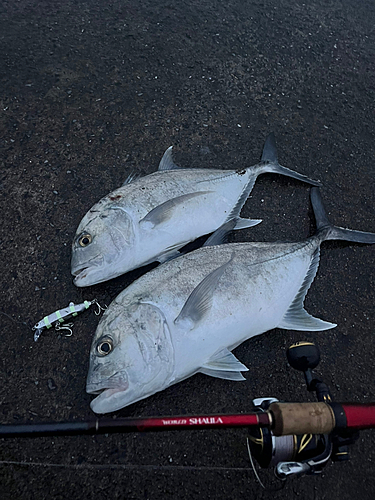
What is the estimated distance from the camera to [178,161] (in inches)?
116

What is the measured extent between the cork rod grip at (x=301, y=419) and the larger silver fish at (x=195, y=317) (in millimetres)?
476

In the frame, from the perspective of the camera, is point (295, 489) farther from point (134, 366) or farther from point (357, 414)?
point (134, 366)

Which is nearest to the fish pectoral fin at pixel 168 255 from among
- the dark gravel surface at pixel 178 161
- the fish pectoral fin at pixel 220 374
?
the dark gravel surface at pixel 178 161

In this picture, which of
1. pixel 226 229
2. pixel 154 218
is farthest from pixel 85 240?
pixel 226 229

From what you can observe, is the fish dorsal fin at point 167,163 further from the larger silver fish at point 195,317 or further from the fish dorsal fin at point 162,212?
the larger silver fish at point 195,317

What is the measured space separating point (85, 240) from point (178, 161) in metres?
1.14

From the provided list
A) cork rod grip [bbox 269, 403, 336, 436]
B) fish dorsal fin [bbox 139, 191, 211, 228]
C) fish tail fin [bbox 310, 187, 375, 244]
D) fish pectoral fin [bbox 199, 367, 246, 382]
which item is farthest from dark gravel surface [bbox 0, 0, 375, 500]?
cork rod grip [bbox 269, 403, 336, 436]

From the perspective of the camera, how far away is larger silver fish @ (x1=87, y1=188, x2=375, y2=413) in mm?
1776

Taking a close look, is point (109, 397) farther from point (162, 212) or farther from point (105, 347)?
point (162, 212)

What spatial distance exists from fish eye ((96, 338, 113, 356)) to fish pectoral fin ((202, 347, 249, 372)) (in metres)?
0.51

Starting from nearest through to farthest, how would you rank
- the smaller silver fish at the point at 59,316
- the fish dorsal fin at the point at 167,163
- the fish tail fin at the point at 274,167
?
the smaller silver fish at the point at 59,316 → the fish dorsal fin at the point at 167,163 → the fish tail fin at the point at 274,167

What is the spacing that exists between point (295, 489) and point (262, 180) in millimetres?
2081

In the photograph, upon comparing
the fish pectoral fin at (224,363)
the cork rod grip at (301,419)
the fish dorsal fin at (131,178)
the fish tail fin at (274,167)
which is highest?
the fish dorsal fin at (131,178)

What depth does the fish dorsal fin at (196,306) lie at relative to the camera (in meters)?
1.90
